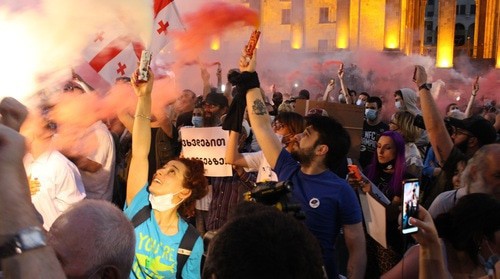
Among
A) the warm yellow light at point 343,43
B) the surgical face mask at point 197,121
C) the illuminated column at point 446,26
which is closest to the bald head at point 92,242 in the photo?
the surgical face mask at point 197,121

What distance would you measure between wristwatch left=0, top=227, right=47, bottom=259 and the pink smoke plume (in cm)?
696

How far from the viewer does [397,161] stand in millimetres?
7082

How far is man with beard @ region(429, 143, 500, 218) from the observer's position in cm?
479

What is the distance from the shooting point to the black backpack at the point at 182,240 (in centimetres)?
432

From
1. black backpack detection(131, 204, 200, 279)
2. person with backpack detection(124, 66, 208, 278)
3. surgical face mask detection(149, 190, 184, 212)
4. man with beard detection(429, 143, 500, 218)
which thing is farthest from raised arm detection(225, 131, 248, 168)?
man with beard detection(429, 143, 500, 218)

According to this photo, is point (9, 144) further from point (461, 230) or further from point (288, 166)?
point (288, 166)

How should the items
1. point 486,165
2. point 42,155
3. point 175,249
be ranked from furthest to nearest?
point 42,155, point 486,165, point 175,249

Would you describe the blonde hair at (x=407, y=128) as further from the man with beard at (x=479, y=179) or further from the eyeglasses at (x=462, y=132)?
the man with beard at (x=479, y=179)

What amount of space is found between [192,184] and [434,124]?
2.39m

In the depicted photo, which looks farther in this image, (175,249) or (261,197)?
(175,249)

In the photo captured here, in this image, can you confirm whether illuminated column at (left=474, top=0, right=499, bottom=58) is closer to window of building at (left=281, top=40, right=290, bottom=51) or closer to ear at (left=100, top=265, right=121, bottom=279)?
window of building at (left=281, top=40, right=290, bottom=51)

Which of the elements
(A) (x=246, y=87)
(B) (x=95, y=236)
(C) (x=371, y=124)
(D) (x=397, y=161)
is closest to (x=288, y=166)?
(A) (x=246, y=87)

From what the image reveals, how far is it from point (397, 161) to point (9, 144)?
549 cm

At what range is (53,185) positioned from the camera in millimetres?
5723
